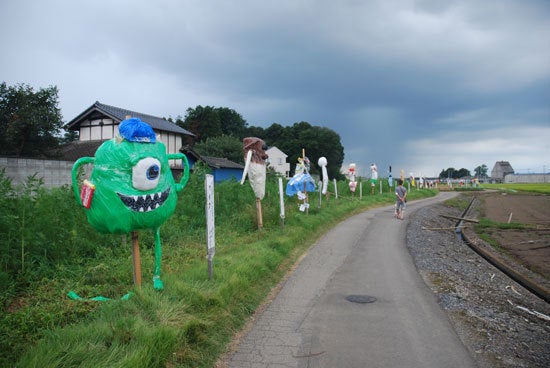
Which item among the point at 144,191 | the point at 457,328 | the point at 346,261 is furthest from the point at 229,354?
the point at 346,261

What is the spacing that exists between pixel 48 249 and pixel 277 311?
4.22m

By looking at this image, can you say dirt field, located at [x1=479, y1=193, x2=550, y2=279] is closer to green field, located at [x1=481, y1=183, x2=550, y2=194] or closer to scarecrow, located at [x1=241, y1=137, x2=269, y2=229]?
scarecrow, located at [x1=241, y1=137, x2=269, y2=229]

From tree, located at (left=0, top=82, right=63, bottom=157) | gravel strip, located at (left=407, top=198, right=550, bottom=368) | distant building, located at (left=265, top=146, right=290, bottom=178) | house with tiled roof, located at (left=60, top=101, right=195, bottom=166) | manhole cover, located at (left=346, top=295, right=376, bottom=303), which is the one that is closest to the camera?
gravel strip, located at (left=407, top=198, right=550, bottom=368)

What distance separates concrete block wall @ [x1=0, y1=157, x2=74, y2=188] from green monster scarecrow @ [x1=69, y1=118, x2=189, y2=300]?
1001 centimetres

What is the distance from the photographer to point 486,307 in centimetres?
712

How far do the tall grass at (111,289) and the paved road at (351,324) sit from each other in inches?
19.4

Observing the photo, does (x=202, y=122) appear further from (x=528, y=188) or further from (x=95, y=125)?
(x=528, y=188)

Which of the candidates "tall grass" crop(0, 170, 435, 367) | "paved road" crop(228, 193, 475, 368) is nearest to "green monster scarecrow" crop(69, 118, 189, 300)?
"tall grass" crop(0, 170, 435, 367)

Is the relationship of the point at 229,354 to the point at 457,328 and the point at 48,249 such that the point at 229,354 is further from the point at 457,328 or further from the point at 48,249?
the point at 48,249

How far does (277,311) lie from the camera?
647cm

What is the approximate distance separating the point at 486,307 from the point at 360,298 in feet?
7.34

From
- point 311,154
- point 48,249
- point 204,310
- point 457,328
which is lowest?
point 457,328

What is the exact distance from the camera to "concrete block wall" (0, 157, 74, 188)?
1451 cm

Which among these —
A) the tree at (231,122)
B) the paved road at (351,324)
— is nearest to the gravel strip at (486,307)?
the paved road at (351,324)
